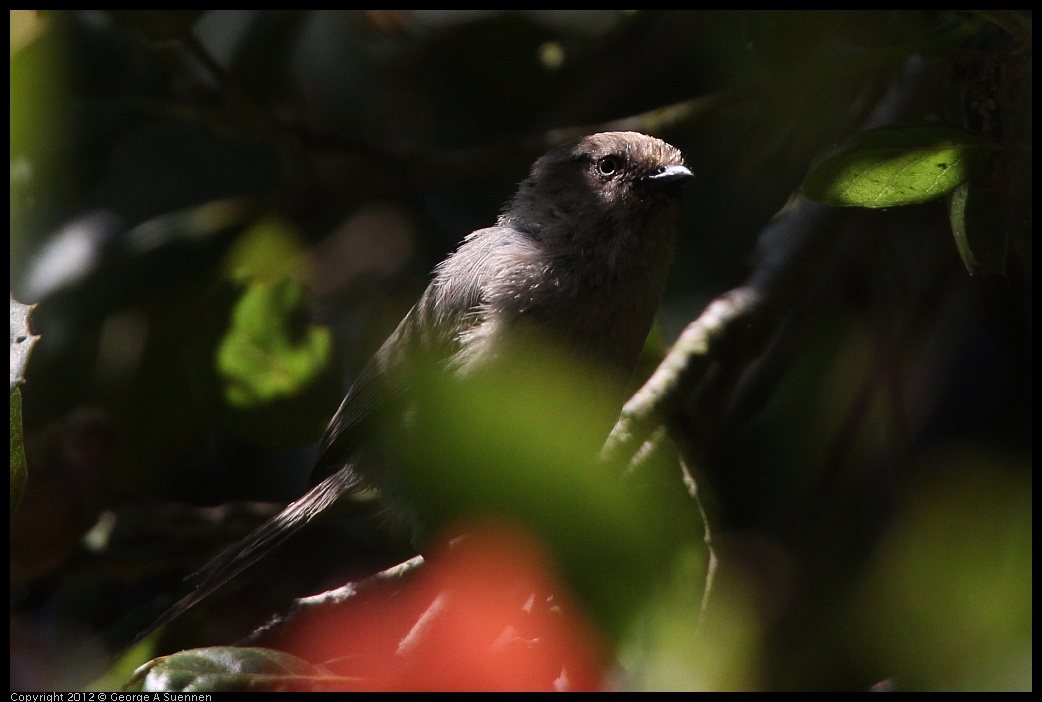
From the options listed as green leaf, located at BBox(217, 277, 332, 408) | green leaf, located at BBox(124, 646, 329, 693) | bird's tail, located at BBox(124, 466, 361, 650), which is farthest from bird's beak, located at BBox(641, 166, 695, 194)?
green leaf, located at BBox(124, 646, 329, 693)

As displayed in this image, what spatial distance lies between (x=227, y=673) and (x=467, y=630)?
44 centimetres

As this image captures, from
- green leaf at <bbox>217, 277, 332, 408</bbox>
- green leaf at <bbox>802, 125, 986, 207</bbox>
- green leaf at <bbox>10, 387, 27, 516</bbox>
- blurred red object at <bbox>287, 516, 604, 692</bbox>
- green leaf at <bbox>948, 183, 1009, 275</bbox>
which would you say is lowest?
blurred red object at <bbox>287, 516, 604, 692</bbox>

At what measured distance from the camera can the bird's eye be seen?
9.52 ft

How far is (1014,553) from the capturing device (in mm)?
1168

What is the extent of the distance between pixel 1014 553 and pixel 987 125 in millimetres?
1119

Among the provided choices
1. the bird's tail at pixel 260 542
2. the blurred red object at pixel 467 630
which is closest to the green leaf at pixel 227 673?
the blurred red object at pixel 467 630

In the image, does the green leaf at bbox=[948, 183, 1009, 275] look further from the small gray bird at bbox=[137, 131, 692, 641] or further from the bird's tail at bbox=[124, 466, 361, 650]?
the bird's tail at bbox=[124, 466, 361, 650]

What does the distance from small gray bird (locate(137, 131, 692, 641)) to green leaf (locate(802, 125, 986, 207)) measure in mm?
999

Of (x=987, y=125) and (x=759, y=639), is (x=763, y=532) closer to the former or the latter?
(x=759, y=639)

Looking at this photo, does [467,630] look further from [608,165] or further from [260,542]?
[608,165]

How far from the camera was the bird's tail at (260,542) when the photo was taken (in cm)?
245

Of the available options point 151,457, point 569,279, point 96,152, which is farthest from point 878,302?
point 96,152

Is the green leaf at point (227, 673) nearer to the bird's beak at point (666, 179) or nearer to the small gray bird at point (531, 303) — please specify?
the small gray bird at point (531, 303)

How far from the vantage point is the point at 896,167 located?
1.72 meters
